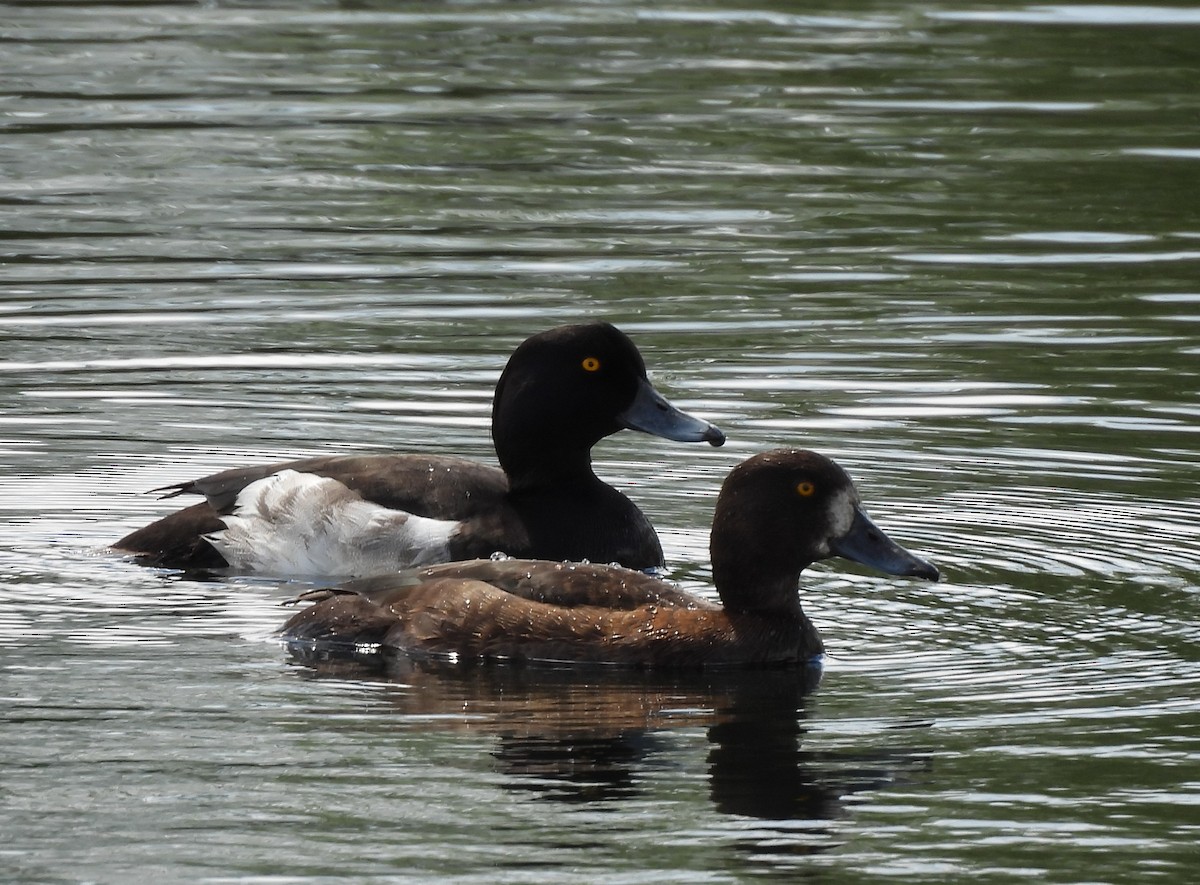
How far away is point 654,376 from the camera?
521 inches

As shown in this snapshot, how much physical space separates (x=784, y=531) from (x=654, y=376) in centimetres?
444

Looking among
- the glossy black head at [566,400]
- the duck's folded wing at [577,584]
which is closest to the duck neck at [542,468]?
the glossy black head at [566,400]

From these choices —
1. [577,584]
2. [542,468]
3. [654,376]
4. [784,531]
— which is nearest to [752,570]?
[784,531]

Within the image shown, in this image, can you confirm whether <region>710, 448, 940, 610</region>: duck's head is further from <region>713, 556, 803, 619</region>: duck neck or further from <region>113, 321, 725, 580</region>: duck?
<region>113, 321, 725, 580</region>: duck

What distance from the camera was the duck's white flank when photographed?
10.2 meters

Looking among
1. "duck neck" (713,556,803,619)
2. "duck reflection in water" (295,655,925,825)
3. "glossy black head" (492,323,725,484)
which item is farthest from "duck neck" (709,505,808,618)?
"glossy black head" (492,323,725,484)

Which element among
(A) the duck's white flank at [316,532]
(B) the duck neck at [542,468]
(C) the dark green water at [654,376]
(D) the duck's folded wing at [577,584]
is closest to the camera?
(C) the dark green water at [654,376]

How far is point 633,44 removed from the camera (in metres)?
23.8

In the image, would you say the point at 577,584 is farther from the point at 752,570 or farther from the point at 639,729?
the point at 639,729

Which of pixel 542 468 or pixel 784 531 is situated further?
pixel 542 468

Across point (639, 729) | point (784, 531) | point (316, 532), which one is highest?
point (784, 531)

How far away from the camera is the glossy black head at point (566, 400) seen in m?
10.8

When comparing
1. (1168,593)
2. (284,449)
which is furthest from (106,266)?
(1168,593)

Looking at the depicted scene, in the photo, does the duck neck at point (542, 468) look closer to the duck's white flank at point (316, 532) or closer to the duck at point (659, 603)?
the duck's white flank at point (316, 532)
